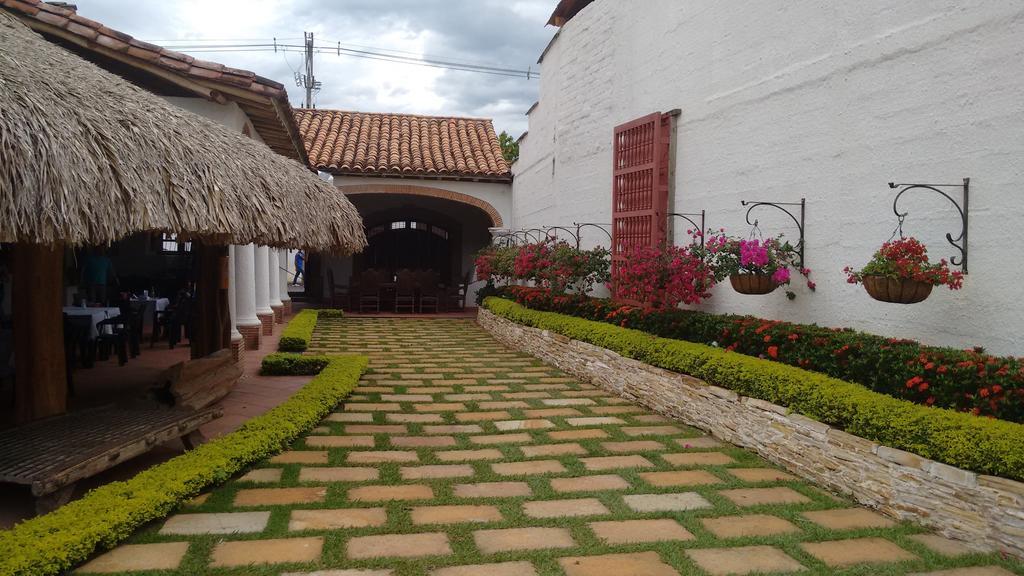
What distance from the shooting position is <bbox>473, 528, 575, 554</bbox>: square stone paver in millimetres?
3398

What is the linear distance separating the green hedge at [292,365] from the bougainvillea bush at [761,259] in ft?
15.1

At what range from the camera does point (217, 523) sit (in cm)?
356

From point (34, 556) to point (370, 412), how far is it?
3.45m

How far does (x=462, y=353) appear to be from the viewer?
33.8ft

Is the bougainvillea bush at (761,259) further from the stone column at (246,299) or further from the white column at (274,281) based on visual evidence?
the white column at (274,281)

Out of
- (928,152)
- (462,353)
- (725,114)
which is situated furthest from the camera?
(462,353)

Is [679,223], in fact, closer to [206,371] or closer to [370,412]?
[370,412]

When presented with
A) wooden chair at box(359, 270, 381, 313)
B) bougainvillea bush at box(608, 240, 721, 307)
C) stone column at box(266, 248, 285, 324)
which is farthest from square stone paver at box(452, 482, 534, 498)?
wooden chair at box(359, 270, 381, 313)

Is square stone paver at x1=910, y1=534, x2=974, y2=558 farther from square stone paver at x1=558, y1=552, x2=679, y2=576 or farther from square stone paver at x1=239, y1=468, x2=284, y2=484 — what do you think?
square stone paver at x1=239, y1=468, x2=284, y2=484

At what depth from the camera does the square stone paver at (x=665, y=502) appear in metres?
3.98

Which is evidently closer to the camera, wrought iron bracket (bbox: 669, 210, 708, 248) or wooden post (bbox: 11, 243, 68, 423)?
wooden post (bbox: 11, 243, 68, 423)

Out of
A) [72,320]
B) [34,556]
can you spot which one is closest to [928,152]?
[34,556]

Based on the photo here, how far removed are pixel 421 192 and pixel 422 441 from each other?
36.1 feet

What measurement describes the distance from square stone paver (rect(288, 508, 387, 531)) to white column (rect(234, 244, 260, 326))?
6095 mm
